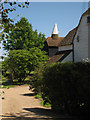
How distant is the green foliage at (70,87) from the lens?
7.98m

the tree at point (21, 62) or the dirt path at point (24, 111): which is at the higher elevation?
the tree at point (21, 62)

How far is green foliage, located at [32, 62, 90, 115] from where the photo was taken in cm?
798

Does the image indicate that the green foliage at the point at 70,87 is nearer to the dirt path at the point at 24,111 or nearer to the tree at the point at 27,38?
the dirt path at the point at 24,111

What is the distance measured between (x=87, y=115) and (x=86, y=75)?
225 centimetres

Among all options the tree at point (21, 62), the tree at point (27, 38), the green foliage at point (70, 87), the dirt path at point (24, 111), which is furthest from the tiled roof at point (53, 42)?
the green foliage at point (70, 87)

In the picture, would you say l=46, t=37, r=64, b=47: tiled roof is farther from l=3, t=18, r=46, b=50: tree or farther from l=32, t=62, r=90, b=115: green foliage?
l=32, t=62, r=90, b=115: green foliage

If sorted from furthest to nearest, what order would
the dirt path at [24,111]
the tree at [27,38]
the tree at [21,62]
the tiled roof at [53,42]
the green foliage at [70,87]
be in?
the tiled roof at [53,42], the tree at [27,38], the tree at [21,62], the dirt path at [24,111], the green foliage at [70,87]

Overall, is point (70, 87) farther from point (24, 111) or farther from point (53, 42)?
point (53, 42)

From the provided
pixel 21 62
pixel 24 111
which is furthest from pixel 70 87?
pixel 21 62

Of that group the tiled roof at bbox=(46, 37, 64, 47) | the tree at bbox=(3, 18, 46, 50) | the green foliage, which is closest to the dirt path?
the green foliage

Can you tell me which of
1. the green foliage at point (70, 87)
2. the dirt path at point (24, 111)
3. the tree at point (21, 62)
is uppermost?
the tree at point (21, 62)

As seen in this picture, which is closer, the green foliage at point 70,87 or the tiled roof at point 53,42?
the green foliage at point 70,87

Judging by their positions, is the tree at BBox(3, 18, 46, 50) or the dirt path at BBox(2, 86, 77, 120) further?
the tree at BBox(3, 18, 46, 50)

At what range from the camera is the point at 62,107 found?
29.8 ft
